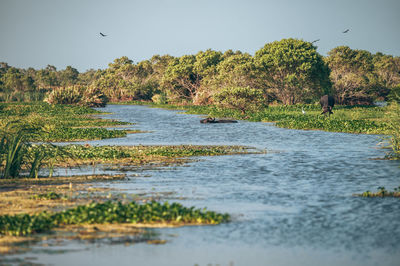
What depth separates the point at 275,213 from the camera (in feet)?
43.3

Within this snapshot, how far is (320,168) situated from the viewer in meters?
21.3

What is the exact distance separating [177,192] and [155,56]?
5111 inches

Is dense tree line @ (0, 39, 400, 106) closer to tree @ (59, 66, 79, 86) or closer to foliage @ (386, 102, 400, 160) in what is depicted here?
foliage @ (386, 102, 400, 160)

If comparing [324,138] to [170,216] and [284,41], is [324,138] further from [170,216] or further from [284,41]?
[284,41]

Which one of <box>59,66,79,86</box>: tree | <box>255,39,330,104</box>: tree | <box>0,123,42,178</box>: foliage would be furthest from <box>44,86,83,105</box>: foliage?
<box>59,66,79,86</box>: tree

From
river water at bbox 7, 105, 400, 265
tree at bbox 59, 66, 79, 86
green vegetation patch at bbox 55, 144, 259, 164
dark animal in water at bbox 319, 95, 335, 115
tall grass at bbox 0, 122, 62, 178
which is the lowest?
river water at bbox 7, 105, 400, 265

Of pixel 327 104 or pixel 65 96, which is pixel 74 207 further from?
pixel 65 96

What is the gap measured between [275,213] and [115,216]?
406 centimetres

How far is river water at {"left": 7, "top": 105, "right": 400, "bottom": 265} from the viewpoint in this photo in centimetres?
978

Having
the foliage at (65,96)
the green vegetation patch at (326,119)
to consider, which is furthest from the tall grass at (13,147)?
the foliage at (65,96)

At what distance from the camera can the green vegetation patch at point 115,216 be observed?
11.4 metres

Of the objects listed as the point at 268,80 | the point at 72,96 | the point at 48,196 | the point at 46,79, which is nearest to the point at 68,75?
the point at 46,79

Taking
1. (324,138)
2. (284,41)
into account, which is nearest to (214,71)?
(284,41)

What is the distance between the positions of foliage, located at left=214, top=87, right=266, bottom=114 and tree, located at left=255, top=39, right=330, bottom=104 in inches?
459
